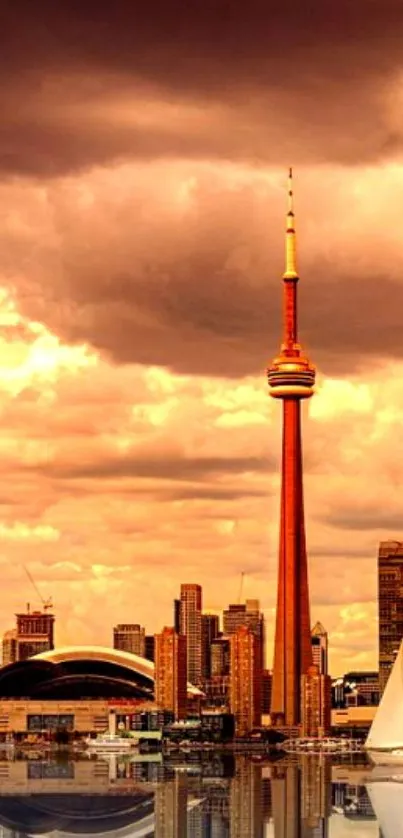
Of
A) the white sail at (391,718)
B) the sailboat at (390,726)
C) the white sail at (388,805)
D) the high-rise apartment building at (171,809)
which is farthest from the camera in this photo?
the sailboat at (390,726)

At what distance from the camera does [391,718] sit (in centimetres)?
17112

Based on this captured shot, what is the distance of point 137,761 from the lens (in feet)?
616

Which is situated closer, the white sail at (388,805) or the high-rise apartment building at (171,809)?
the white sail at (388,805)

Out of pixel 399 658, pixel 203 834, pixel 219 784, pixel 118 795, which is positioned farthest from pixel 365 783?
pixel 203 834

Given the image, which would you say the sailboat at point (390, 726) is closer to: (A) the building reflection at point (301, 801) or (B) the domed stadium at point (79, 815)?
(A) the building reflection at point (301, 801)

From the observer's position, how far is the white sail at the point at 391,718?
169 meters

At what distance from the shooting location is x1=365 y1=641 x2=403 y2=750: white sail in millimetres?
168625

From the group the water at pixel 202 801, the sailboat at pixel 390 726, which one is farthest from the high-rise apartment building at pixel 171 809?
the sailboat at pixel 390 726

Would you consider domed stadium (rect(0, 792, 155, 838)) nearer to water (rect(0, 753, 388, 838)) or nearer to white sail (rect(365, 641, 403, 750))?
water (rect(0, 753, 388, 838))

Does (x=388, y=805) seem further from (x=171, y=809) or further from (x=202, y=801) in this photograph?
(x=171, y=809)

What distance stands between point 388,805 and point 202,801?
410 inches

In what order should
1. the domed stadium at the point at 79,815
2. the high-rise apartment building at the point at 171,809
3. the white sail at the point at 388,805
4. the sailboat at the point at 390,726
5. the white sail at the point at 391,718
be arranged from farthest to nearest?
the sailboat at the point at 390,726 → the white sail at the point at 391,718 → the domed stadium at the point at 79,815 → the high-rise apartment building at the point at 171,809 → the white sail at the point at 388,805

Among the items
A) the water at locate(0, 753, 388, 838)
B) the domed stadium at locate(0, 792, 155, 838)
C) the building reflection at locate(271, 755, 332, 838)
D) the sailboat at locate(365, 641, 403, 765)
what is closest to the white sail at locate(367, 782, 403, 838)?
the water at locate(0, 753, 388, 838)

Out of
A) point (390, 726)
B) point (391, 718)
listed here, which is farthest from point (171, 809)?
point (390, 726)
